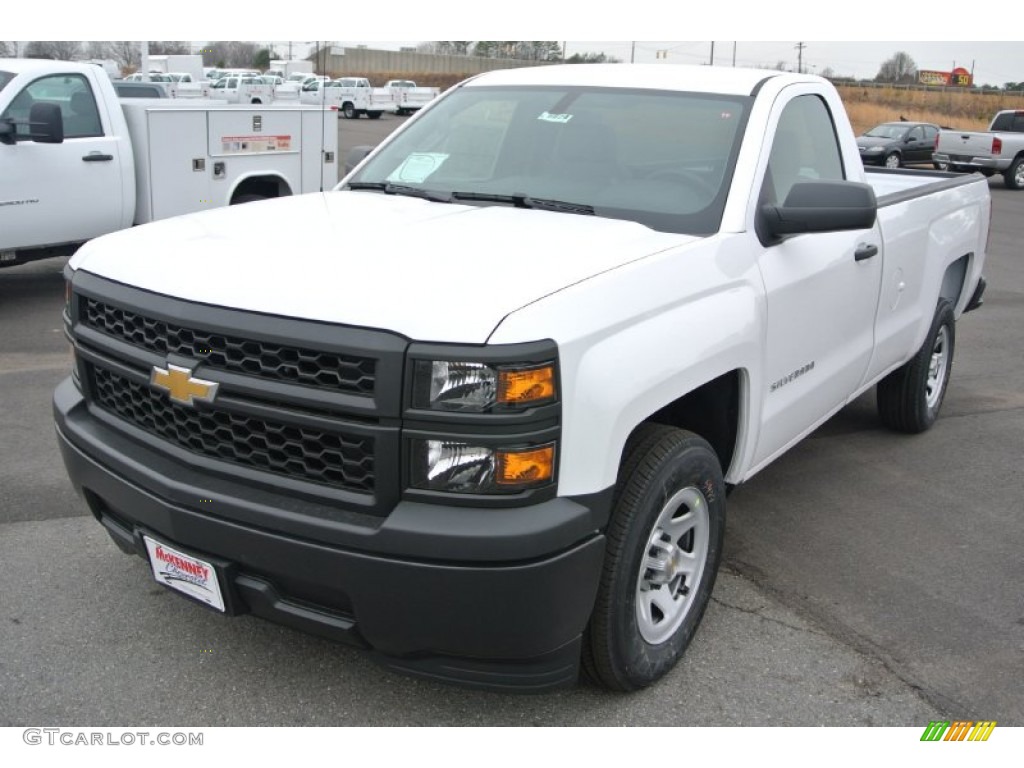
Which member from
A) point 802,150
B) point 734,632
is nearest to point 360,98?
point 802,150

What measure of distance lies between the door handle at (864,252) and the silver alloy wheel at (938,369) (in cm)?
173

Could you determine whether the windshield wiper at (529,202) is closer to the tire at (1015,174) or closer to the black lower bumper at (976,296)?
the black lower bumper at (976,296)

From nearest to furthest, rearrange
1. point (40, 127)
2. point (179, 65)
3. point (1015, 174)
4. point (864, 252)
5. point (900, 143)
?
point (864, 252), point (40, 127), point (1015, 174), point (900, 143), point (179, 65)

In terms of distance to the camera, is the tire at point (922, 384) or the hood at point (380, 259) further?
the tire at point (922, 384)

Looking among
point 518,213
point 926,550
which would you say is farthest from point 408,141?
point 926,550

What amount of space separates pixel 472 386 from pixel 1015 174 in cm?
2619

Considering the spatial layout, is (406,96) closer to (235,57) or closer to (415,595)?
(235,57)

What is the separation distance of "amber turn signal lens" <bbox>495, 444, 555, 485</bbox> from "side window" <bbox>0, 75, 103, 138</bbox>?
23.3 feet

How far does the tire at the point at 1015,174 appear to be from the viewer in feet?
81.5

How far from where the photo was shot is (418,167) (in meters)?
4.37

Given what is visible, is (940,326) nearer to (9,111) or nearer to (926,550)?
(926,550)

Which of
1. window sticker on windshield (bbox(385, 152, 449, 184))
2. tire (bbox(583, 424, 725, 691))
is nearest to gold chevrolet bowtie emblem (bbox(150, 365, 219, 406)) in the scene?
Result: tire (bbox(583, 424, 725, 691))

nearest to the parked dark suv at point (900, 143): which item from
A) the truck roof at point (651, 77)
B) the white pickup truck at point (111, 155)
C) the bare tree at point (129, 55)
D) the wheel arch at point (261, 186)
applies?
the wheel arch at point (261, 186)

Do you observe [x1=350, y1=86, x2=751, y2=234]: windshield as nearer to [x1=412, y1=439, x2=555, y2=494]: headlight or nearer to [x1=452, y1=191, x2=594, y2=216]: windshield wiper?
[x1=452, y1=191, x2=594, y2=216]: windshield wiper
